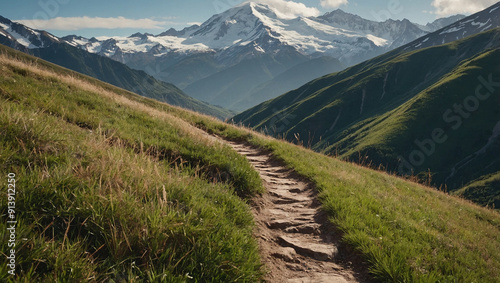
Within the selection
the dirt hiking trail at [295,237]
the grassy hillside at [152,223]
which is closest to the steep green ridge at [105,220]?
the grassy hillside at [152,223]

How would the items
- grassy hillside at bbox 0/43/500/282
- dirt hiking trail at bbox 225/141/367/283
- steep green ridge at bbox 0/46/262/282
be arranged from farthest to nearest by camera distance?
dirt hiking trail at bbox 225/141/367/283
grassy hillside at bbox 0/43/500/282
steep green ridge at bbox 0/46/262/282

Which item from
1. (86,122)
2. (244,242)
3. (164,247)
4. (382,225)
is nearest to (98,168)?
(164,247)

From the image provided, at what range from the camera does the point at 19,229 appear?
9.72 feet

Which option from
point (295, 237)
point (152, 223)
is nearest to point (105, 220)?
point (152, 223)

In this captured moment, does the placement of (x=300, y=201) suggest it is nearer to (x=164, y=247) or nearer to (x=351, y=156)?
(x=164, y=247)

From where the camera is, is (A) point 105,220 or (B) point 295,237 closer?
(A) point 105,220

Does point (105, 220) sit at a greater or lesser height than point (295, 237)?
greater

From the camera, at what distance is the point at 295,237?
21.2 feet

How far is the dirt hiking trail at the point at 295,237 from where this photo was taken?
516 cm

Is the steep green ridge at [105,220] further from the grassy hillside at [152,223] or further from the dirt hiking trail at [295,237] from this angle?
the dirt hiking trail at [295,237]

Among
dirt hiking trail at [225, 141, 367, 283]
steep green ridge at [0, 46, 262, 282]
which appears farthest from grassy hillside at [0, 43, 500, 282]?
dirt hiking trail at [225, 141, 367, 283]

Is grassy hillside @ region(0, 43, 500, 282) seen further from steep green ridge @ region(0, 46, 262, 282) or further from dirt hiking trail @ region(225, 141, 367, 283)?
dirt hiking trail @ region(225, 141, 367, 283)

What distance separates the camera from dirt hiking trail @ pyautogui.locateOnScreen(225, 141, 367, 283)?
203 inches

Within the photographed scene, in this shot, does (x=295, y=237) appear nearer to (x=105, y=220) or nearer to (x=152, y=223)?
(x=152, y=223)
